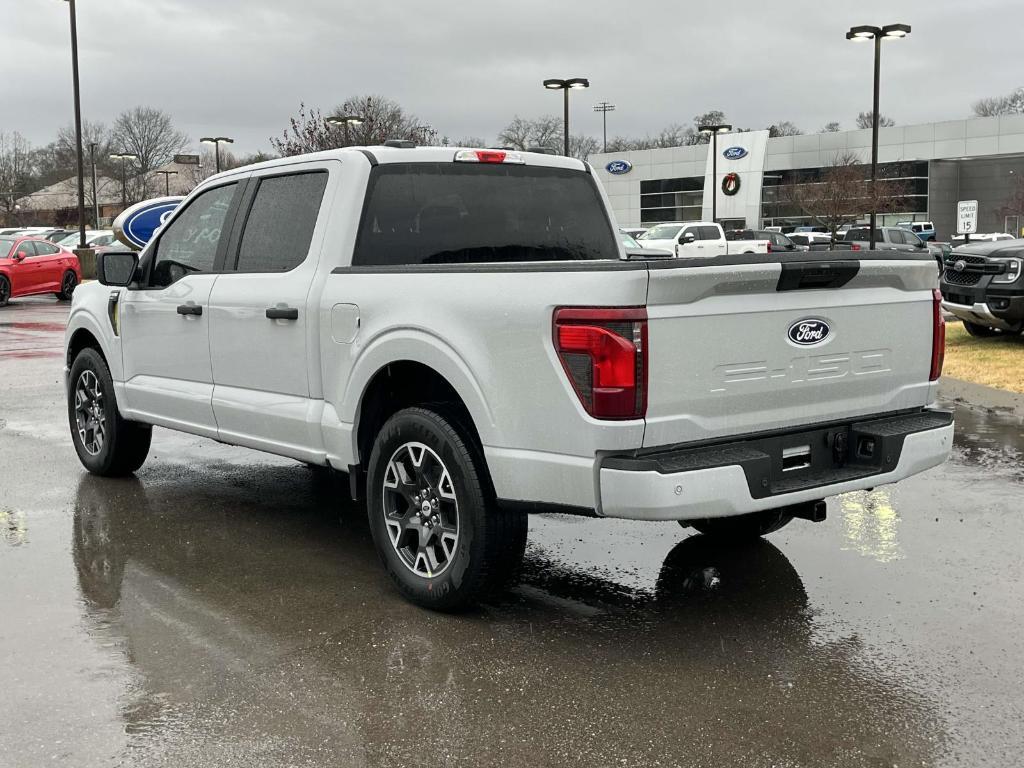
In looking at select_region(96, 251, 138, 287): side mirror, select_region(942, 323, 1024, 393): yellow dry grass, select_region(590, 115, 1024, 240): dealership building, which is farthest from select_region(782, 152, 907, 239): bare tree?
select_region(96, 251, 138, 287): side mirror

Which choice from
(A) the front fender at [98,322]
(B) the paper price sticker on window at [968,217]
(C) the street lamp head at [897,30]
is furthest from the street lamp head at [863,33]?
(A) the front fender at [98,322]

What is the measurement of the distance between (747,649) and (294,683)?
1.74 metres

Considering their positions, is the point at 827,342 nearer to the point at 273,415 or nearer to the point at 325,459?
the point at 325,459

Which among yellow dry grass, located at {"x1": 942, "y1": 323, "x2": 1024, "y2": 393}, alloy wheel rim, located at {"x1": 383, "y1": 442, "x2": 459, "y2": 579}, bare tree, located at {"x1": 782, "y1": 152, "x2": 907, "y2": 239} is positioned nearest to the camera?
alloy wheel rim, located at {"x1": 383, "y1": 442, "x2": 459, "y2": 579}

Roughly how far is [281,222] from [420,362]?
154 centimetres

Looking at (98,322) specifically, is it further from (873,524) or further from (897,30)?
(897,30)

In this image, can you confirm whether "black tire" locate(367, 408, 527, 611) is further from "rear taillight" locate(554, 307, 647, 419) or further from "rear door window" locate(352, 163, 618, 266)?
"rear door window" locate(352, 163, 618, 266)

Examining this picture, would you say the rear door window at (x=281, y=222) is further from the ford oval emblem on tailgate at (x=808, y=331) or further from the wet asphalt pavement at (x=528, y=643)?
the ford oval emblem on tailgate at (x=808, y=331)

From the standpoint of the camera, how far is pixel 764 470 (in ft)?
13.9

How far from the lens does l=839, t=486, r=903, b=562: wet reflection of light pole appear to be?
18.8 feet

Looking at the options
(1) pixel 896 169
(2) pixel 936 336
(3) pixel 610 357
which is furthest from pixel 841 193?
(3) pixel 610 357

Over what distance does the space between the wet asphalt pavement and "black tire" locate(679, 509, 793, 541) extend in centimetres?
10

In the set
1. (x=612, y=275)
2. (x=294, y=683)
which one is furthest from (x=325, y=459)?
(x=612, y=275)

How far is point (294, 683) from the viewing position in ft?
13.3
